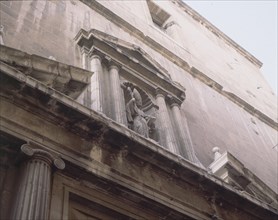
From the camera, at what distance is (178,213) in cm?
574

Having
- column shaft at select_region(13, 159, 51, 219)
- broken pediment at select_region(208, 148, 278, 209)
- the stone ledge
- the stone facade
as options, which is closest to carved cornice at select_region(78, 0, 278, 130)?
the stone facade

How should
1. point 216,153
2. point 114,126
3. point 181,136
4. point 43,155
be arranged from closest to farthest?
point 43,155 → point 114,126 → point 181,136 → point 216,153

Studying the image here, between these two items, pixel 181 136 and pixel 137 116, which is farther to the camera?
pixel 181 136

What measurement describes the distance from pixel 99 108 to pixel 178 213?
1906mm

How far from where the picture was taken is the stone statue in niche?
23.6ft

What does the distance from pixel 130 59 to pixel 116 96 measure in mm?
1392

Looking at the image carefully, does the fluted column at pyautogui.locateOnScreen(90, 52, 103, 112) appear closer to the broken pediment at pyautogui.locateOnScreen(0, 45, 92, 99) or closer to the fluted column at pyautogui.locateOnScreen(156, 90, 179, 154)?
the broken pediment at pyautogui.locateOnScreen(0, 45, 92, 99)

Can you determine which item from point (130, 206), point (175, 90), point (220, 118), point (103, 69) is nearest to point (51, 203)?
point (130, 206)

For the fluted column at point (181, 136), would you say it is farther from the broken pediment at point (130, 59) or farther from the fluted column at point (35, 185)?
the fluted column at point (35, 185)

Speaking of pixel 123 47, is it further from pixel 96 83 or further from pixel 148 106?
pixel 96 83

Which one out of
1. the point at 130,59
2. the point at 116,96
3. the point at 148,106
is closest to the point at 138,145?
the point at 116,96

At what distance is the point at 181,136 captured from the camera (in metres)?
7.98

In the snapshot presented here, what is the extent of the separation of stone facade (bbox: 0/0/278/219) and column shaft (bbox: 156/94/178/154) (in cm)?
3

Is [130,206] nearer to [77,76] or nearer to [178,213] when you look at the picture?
[178,213]
